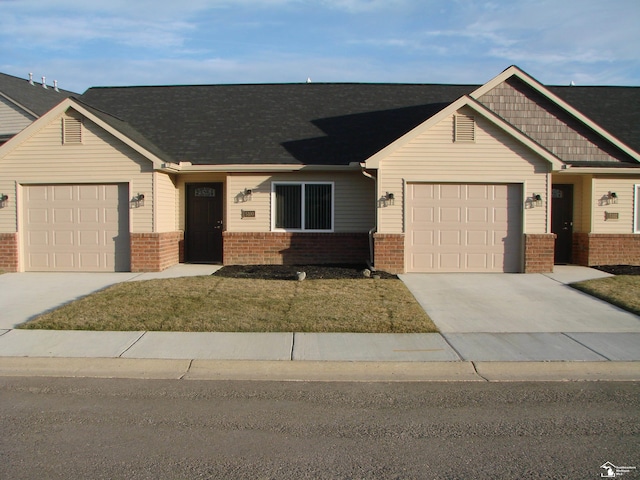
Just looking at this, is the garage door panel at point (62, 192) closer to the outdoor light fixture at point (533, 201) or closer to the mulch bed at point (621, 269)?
the outdoor light fixture at point (533, 201)

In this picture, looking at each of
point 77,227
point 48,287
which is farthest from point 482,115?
point 48,287

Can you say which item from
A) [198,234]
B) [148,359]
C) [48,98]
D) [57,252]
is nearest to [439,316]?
[148,359]

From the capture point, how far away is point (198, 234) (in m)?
16.4

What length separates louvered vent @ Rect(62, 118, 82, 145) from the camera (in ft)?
46.6

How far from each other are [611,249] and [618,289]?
4.33 metres

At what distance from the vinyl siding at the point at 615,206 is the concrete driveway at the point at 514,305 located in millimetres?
2103

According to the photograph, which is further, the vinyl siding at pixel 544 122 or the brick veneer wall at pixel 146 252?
the vinyl siding at pixel 544 122

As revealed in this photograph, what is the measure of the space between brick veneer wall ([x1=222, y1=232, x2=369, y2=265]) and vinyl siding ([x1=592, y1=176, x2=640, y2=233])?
6515 mm

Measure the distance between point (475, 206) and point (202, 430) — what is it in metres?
10.7

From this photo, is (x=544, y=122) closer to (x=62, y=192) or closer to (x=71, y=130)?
(x=71, y=130)

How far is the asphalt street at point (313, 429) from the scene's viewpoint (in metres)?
4.30

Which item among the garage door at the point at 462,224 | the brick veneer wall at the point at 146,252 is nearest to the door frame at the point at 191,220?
the brick veneer wall at the point at 146,252

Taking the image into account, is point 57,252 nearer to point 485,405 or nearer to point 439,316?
point 439,316

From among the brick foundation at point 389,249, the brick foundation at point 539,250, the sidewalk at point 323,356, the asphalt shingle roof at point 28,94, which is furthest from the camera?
the asphalt shingle roof at point 28,94
